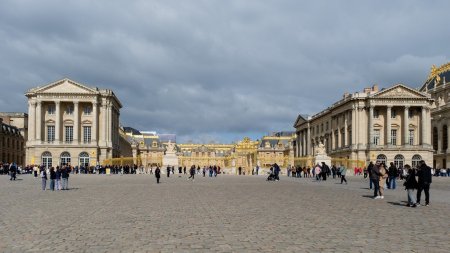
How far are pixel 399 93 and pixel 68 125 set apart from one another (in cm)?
5401

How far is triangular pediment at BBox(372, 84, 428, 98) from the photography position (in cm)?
8081

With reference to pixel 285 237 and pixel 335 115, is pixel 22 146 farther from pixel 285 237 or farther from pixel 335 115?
pixel 285 237

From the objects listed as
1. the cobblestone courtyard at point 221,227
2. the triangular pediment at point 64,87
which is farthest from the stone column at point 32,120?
the cobblestone courtyard at point 221,227

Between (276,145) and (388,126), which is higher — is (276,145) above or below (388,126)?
below

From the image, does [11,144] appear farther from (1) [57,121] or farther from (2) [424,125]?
(2) [424,125]

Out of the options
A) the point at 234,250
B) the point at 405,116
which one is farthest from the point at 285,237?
the point at 405,116

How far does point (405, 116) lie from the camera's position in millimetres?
81438

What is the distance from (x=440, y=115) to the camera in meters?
87.9

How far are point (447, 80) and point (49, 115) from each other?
69.4 m

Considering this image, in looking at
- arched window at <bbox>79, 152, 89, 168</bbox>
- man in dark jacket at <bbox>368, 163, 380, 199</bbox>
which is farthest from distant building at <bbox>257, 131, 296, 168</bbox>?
man in dark jacket at <bbox>368, 163, 380, 199</bbox>

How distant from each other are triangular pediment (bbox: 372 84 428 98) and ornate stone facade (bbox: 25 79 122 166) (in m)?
44.6

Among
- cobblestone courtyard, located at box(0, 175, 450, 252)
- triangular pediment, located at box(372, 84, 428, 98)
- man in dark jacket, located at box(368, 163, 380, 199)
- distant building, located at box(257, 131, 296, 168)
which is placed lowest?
cobblestone courtyard, located at box(0, 175, 450, 252)

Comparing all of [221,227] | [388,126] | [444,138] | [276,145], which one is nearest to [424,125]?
[388,126]

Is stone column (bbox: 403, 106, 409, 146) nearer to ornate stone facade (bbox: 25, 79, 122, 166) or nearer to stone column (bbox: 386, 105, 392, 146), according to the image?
stone column (bbox: 386, 105, 392, 146)
